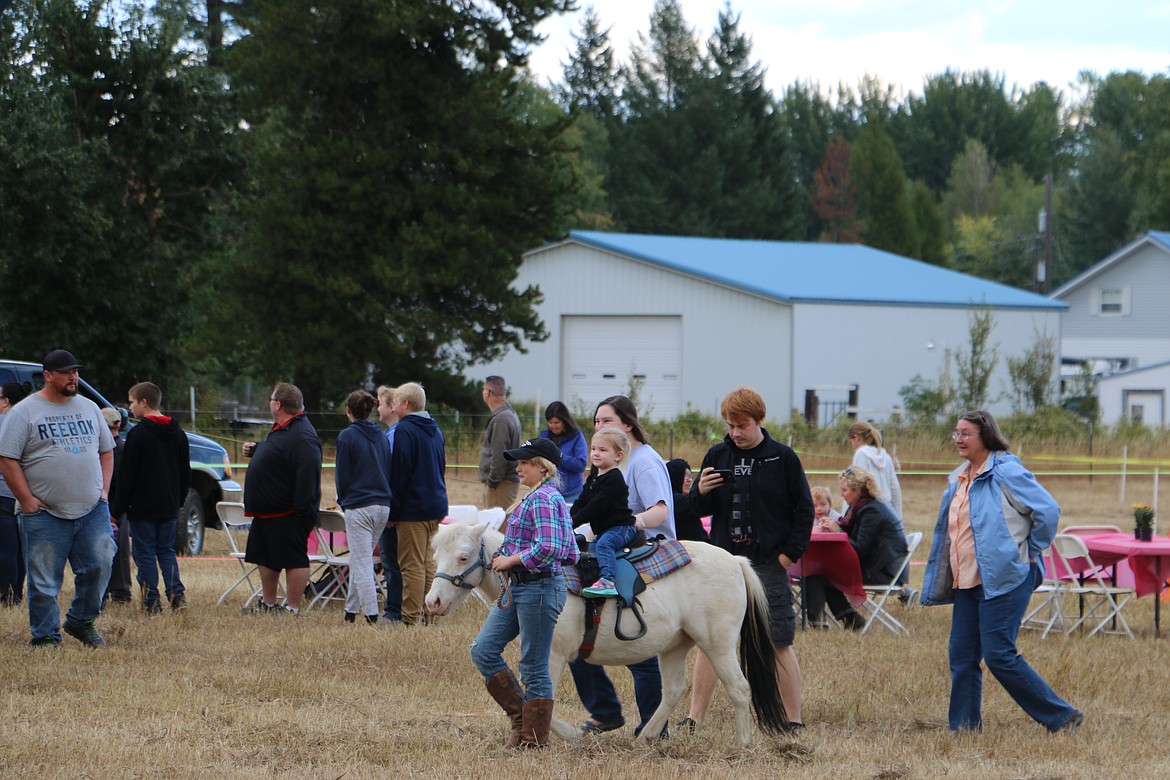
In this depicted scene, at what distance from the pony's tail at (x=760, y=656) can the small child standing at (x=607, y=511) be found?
0.69 metres

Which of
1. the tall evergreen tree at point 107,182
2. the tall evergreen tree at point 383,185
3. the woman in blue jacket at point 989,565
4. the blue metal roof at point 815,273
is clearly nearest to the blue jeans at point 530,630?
the woman in blue jacket at point 989,565

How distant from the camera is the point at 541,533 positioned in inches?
252

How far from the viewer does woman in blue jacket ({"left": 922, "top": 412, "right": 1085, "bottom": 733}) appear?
7.03 metres

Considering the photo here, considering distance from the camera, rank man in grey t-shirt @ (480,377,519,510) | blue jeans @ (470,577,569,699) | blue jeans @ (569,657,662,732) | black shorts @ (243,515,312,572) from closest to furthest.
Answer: blue jeans @ (470,577,569,699) → blue jeans @ (569,657,662,732) → black shorts @ (243,515,312,572) → man in grey t-shirt @ (480,377,519,510)

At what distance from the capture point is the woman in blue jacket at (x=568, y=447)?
11.2 meters

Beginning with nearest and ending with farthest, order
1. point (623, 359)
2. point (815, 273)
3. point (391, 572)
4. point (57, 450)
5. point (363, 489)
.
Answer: point (57, 450)
point (363, 489)
point (391, 572)
point (623, 359)
point (815, 273)

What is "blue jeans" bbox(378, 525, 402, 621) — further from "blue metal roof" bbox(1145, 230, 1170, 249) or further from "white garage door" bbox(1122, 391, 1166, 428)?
"blue metal roof" bbox(1145, 230, 1170, 249)

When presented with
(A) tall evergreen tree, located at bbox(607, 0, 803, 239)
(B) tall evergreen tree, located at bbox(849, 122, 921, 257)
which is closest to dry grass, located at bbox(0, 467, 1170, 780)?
(A) tall evergreen tree, located at bbox(607, 0, 803, 239)

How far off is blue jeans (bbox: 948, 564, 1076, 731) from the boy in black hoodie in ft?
20.7

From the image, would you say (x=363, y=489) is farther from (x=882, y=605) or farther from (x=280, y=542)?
(x=882, y=605)

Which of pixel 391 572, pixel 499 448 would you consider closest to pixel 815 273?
pixel 499 448

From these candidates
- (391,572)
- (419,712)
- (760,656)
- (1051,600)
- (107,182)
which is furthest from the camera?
(107,182)

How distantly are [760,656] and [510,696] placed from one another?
4.26ft

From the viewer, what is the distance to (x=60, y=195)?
2577cm
